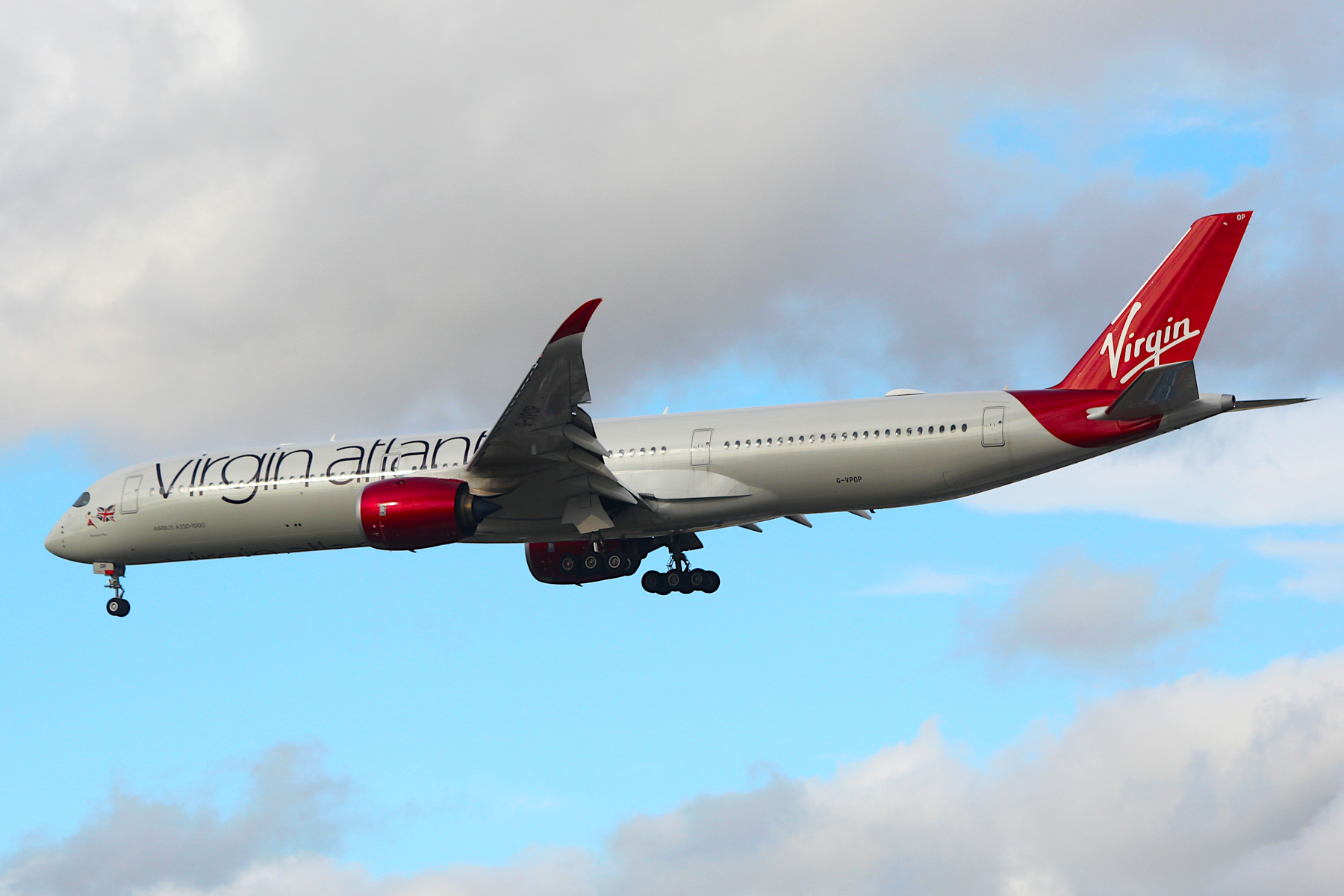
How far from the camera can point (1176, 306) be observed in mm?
30844

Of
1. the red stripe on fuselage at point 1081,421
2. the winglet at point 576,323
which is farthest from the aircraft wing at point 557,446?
the red stripe on fuselage at point 1081,421

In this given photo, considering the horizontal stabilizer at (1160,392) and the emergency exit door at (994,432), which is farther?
the emergency exit door at (994,432)

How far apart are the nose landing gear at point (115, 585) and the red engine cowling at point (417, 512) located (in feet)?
32.0

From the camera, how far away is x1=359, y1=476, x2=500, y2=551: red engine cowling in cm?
2895

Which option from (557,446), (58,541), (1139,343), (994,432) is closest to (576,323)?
(557,446)

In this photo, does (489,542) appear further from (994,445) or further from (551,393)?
(994,445)

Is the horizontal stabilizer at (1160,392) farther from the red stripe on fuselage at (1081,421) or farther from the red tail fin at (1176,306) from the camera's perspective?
the red tail fin at (1176,306)

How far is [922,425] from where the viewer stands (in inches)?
1156

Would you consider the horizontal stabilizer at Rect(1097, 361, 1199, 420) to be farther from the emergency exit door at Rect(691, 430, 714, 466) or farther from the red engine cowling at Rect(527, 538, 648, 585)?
the red engine cowling at Rect(527, 538, 648, 585)

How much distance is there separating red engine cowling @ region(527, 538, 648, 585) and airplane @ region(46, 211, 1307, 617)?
0.07 m

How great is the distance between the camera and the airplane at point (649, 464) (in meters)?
28.5

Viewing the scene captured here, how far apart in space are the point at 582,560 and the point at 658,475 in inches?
214

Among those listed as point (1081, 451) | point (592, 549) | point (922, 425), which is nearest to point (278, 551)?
point (592, 549)

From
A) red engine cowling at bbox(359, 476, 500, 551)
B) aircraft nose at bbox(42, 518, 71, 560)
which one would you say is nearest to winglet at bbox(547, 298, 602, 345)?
red engine cowling at bbox(359, 476, 500, 551)
